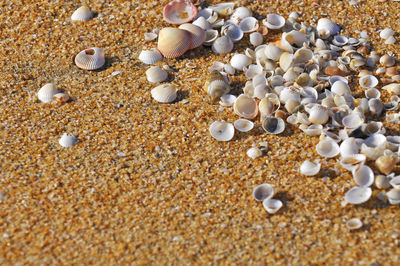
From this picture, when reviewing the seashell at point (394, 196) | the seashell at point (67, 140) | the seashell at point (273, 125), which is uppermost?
the seashell at point (394, 196)

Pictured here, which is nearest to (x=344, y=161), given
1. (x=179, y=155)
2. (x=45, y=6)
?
(x=179, y=155)

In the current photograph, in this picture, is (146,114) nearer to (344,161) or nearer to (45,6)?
(344,161)

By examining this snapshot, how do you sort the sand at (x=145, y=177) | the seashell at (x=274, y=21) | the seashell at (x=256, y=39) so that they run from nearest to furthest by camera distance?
the sand at (x=145, y=177)
the seashell at (x=256, y=39)
the seashell at (x=274, y=21)

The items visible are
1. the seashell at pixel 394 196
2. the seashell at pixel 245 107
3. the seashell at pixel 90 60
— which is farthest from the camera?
the seashell at pixel 90 60

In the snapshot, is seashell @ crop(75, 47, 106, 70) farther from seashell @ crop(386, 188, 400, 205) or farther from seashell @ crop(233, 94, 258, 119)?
seashell @ crop(386, 188, 400, 205)

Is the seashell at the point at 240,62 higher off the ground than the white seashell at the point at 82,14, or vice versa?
the seashell at the point at 240,62

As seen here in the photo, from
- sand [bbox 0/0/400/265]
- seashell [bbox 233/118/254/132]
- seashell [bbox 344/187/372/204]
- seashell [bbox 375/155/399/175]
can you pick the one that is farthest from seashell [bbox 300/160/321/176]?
seashell [bbox 233/118/254/132]

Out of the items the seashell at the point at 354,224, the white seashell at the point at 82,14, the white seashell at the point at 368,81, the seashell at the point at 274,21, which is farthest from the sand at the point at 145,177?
the white seashell at the point at 368,81

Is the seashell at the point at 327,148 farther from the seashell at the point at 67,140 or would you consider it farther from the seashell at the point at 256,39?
the seashell at the point at 67,140
